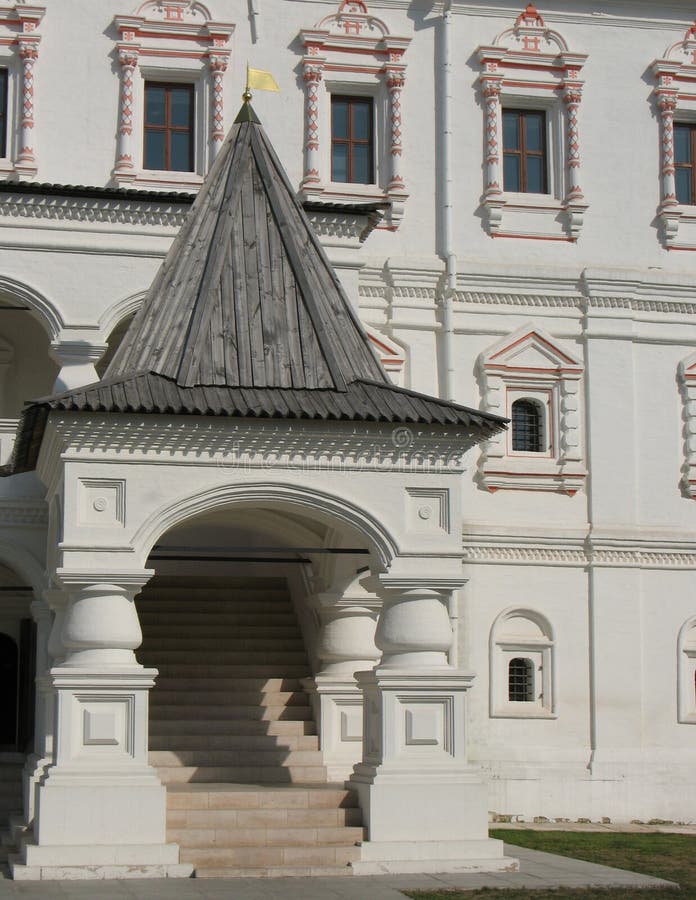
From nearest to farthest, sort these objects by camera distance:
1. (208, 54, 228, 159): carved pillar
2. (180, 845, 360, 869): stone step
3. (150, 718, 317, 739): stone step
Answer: (180, 845, 360, 869): stone step → (150, 718, 317, 739): stone step → (208, 54, 228, 159): carved pillar

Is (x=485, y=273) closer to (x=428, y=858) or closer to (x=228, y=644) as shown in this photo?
(x=228, y=644)

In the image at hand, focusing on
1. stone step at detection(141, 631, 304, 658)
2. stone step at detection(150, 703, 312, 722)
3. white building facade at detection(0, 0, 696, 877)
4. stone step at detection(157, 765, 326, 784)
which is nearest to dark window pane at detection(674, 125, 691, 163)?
white building facade at detection(0, 0, 696, 877)

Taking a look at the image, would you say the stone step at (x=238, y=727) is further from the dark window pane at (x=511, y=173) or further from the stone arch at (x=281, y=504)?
the dark window pane at (x=511, y=173)

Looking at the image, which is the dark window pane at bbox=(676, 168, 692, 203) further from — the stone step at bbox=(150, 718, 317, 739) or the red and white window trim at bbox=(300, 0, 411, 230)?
the stone step at bbox=(150, 718, 317, 739)

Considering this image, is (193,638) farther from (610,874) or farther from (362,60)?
(362,60)

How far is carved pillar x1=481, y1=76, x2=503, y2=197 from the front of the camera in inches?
810

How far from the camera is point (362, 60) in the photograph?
2062cm

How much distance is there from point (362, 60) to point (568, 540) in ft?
22.1

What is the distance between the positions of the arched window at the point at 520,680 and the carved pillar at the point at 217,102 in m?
7.35

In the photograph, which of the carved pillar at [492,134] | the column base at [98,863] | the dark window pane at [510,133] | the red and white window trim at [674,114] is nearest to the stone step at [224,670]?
the column base at [98,863]

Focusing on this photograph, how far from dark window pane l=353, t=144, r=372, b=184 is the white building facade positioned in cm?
3

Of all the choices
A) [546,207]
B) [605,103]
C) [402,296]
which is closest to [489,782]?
[402,296]

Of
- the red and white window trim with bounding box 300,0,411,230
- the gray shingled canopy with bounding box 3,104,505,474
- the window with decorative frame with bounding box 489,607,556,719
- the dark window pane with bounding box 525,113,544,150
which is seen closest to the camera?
the gray shingled canopy with bounding box 3,104,505,474

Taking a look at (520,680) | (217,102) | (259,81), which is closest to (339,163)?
(217,102)
